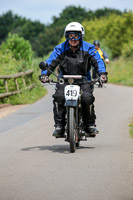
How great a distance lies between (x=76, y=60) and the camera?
26.4ft

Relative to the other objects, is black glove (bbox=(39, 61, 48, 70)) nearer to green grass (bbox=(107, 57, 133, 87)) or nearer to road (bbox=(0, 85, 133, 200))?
road (bbox=(0, 85, 133, 200))

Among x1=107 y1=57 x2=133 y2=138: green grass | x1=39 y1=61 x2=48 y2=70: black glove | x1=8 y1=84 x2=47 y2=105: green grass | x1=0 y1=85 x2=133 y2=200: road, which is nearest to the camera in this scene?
x1=0 y1=85 x2=133 y2=200: road

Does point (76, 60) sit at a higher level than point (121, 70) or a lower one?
higher

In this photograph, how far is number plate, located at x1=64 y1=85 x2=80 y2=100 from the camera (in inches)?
303

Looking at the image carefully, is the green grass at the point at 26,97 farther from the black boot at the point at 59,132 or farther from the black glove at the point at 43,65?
the black glove at the point at 43,65

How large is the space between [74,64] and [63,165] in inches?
73.1

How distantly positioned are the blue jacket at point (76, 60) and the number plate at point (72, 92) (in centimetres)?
39

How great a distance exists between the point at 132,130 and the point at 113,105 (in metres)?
5.61

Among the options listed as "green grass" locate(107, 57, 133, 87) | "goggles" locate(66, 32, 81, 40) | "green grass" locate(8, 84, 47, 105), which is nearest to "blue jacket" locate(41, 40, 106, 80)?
"goggles" locate(66, 32, 81, 40)

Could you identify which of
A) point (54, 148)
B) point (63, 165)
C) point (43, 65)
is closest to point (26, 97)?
point (54, 148)

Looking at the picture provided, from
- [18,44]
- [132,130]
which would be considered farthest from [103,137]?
[18,44]

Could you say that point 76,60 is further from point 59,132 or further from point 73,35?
point 59,132

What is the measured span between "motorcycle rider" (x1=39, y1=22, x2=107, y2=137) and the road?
55 centimetres

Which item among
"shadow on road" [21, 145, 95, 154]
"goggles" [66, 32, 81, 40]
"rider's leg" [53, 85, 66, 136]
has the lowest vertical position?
"shadow on road" [21, 145, 95, 154]
